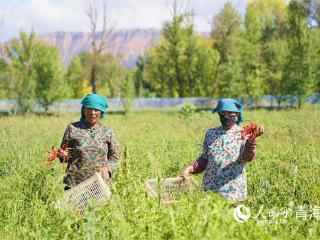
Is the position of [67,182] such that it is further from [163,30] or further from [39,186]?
[163,30]

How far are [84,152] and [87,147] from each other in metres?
0.06

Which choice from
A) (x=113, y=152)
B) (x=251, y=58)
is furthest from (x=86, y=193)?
(x=251, y=58)

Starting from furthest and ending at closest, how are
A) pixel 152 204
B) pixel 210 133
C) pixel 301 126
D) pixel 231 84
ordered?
pixel 231 84 < pixel 301 126 < pixel 210 133 < pixel 152 204

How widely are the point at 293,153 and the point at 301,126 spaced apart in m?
4.06

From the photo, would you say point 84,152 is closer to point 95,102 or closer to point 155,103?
point 95,102

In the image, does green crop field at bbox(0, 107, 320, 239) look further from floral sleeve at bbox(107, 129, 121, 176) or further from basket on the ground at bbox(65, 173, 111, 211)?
floral sleeve at bbox(107, 129, 121, 176)

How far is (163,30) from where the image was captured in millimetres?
40938

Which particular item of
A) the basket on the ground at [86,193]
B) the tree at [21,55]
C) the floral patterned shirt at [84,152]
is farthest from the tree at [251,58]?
the basket on the ground at [86,193]

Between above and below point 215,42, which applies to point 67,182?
below

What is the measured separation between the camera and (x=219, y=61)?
143 ft

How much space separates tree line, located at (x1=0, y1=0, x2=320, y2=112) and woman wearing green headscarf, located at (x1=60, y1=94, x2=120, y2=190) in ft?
77.4

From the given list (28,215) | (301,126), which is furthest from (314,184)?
(301,126)

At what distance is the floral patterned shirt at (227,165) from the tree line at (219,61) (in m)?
24.4

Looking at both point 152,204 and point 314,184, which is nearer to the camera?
point 152,204
